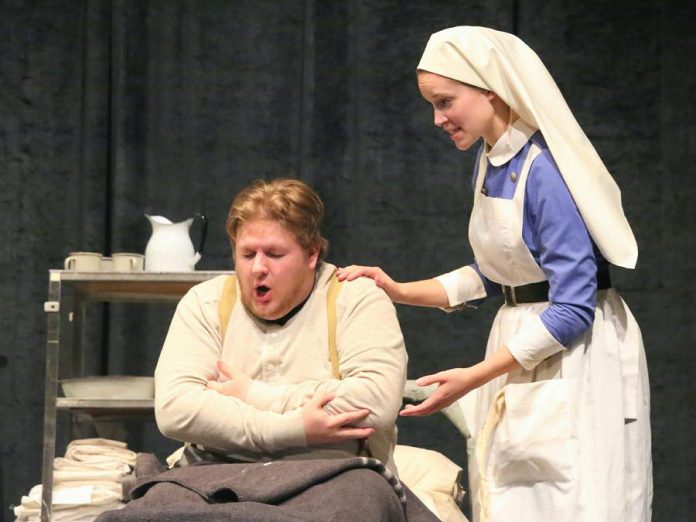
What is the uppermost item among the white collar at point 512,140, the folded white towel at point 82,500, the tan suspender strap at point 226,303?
the white collar at point 512,140

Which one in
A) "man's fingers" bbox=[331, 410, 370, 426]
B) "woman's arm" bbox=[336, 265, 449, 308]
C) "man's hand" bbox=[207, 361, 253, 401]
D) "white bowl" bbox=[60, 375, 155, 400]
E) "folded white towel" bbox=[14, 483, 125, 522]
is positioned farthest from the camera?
"white bowl" bbox=[60, 375, 155, 400]

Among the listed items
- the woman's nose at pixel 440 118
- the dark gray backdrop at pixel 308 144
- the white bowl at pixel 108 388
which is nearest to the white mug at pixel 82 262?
A: the white bowl at pixel 108 388

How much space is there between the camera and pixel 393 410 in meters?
2.09

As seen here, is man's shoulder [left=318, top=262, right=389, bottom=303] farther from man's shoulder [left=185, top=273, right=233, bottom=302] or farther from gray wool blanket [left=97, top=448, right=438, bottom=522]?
gray wool blanket [left=97, top=448, right=438, bottom=522]

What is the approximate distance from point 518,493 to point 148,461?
835 mm

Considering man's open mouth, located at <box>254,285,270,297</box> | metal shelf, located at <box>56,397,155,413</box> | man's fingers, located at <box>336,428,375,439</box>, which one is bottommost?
metal shelf, located at <box>56,397,155,413</box>

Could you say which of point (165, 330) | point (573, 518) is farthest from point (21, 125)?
point (573, 518)

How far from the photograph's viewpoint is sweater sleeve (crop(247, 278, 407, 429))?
2061 millimetres

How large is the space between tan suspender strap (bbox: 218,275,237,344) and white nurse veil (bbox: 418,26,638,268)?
620 mm

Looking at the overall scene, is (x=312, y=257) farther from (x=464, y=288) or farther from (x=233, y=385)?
(x=464, y=288)

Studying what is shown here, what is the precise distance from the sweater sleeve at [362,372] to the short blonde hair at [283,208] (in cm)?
16

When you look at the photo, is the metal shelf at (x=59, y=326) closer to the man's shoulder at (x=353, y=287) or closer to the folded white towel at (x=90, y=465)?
the folded white towel at (x=90, y=465)

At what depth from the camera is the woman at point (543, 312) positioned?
214cm

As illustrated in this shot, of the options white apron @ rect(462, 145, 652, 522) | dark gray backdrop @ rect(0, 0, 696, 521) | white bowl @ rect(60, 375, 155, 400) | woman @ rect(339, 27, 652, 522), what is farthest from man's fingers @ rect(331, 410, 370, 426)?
dark gray backdrop @ rect(0, 0, 696, 521)
